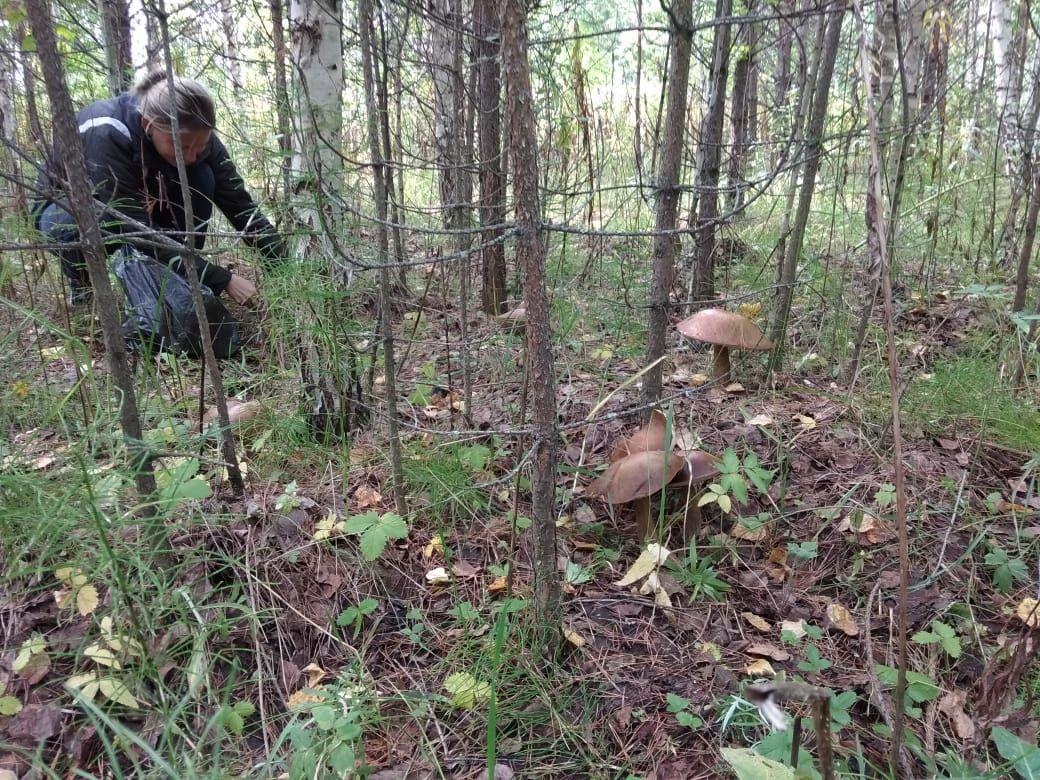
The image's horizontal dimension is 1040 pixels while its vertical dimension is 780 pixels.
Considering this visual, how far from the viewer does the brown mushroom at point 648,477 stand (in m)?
2.13

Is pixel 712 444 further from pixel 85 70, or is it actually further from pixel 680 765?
pixel 85 70

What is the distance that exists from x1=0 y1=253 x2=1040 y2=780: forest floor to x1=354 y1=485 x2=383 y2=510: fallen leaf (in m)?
0.01

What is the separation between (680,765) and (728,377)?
2246mm

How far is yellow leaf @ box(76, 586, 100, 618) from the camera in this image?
70.8 inches

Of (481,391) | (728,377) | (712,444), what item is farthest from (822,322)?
(481,391)

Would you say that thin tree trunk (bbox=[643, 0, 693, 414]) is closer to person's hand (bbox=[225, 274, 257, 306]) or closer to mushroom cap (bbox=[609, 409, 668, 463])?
mushroom cap (bbox=[609, 409, 668, 463])

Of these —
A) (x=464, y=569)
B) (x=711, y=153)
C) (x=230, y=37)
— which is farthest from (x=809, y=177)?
(x=230, y=37)

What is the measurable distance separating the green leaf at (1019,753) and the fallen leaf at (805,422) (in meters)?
1.67

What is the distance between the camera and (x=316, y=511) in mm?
2408

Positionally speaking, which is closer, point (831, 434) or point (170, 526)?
point (170, 526)

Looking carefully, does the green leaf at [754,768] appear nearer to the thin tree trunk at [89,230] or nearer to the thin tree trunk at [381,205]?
the thin tree trunk at [381,205]

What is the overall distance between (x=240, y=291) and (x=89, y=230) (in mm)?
2234

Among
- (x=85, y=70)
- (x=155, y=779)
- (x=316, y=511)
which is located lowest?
(x=155, y=779)

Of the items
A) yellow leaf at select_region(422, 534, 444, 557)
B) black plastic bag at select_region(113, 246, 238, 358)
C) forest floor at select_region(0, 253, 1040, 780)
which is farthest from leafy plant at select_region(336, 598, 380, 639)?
black plastic bag at select_region(113, 246, 238, 358)
